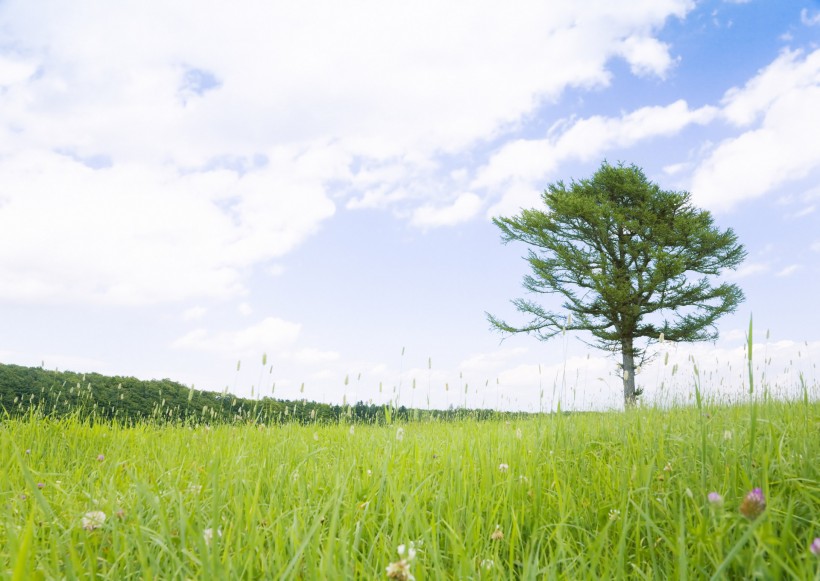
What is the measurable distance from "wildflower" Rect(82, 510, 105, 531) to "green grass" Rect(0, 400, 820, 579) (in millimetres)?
42

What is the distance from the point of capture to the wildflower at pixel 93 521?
1972 millimetres

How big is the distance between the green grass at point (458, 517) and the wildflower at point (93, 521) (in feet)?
0.14

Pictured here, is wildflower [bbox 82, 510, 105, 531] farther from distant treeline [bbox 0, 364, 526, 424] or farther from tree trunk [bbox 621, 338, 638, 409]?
tree trunk [bbox 621, 338, 638, 409]

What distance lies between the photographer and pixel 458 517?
2.46 metres

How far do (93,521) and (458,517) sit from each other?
151cm

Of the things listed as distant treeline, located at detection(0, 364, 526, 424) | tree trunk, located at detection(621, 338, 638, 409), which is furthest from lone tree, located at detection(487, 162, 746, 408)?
distant treeline, located at detection(0, 364, 526, 424)

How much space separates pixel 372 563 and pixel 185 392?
1018 cm

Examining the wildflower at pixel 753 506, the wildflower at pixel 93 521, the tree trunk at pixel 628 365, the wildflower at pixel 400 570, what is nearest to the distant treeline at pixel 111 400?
the wildflower at pixel 93 521

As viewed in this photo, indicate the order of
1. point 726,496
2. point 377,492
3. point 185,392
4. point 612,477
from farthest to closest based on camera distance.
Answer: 1. point 185,392
2. point 612,477
3. point 377,492
4. point 726,496

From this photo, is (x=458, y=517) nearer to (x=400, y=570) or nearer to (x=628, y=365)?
(x=400, y=570)

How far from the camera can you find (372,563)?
2117mm

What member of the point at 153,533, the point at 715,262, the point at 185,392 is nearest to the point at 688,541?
the point at 153,533

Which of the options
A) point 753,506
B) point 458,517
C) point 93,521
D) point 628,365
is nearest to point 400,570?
point 753,506

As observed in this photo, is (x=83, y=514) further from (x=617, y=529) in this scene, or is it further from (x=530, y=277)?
(x=530, y=277)
